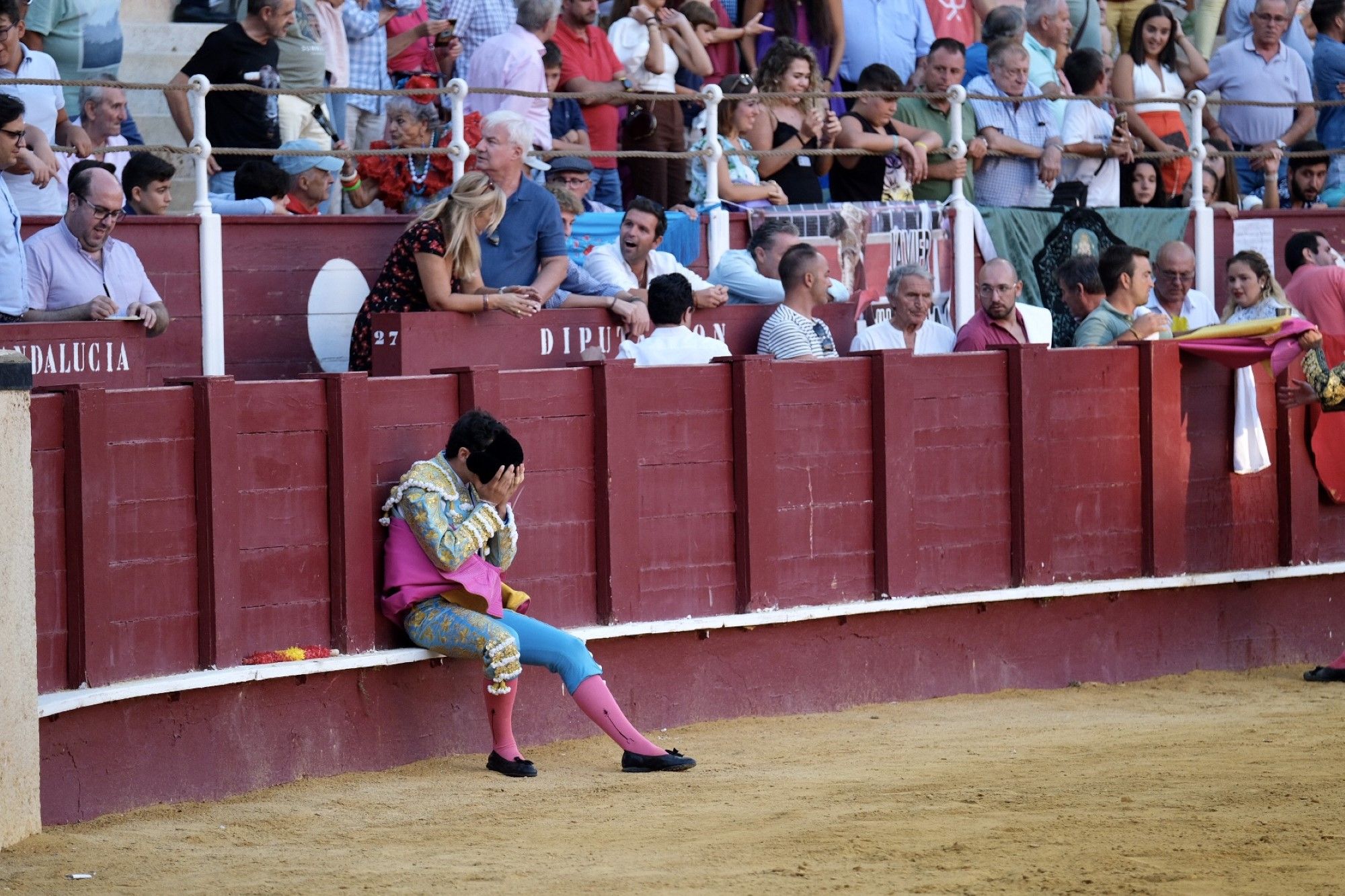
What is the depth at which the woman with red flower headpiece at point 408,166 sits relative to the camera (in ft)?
30.7

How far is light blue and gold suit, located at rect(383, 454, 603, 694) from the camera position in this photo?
22.6 ft

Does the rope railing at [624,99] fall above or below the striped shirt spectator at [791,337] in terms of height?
above

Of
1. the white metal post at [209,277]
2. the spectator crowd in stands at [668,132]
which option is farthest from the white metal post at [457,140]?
the white metal post at [209,277]

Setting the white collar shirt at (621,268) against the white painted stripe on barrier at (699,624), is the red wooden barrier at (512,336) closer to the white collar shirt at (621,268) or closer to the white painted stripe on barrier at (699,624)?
the white collar shirt at (621,268)

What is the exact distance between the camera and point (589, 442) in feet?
25.7

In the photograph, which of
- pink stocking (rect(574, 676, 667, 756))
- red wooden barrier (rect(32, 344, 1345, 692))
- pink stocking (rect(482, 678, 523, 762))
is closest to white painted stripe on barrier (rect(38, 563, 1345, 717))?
red wooden barrier (rect(32, 344, 1345, 692))

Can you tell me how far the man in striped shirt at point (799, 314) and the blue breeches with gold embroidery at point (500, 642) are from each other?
2035mm

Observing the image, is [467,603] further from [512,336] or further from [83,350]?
[83,350]

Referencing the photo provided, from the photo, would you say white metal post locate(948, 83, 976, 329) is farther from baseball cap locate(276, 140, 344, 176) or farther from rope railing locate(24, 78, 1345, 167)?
baseball cap locate(276, 140, 344, 176)

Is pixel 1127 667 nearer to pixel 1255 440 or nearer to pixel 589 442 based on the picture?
pixel 1255 440

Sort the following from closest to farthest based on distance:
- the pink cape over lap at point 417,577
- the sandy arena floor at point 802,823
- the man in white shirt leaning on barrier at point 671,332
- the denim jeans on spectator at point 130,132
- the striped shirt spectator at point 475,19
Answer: the sandy arena floor at point 802,823, the pink cape over lap at point 417,577, the man in white shirt leaning on barrier at point 671,332, the denim jeans on spectator at point 130,132, the striped shirt spectator at point 475,19

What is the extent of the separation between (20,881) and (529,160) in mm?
4466

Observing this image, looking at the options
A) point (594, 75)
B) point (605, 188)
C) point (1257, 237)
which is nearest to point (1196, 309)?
point (1257, 237)

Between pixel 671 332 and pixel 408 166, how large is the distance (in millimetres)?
1846
